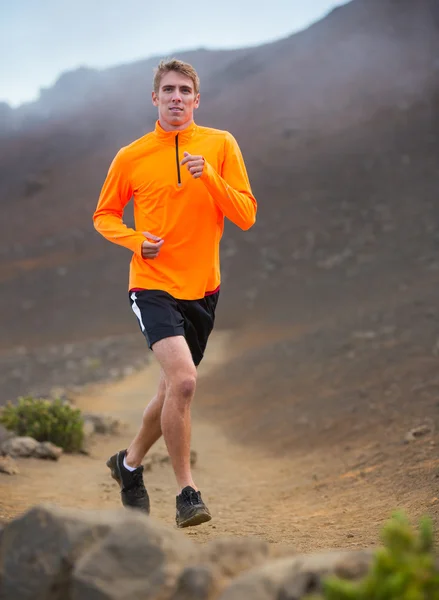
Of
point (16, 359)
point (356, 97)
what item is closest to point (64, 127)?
point (356, 97)

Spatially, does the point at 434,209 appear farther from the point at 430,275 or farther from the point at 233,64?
the point at 233,64

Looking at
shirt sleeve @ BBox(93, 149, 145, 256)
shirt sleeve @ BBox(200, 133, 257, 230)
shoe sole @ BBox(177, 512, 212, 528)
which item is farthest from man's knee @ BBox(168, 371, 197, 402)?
shirt sleeve @ BBox(200, 133, 257, 230)

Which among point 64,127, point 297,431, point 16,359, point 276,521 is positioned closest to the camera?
point 276,521

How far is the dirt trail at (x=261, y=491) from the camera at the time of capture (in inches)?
197

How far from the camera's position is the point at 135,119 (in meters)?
64.9

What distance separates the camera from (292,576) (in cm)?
219

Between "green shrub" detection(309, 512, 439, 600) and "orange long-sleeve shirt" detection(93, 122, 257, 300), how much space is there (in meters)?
2.60

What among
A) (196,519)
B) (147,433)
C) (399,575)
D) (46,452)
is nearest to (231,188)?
(147,433)

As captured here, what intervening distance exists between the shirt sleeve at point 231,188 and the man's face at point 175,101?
0.94ft

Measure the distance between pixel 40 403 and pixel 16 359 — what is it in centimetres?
1504

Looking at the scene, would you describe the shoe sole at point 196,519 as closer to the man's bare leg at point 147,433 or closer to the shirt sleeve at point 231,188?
the man's bare leg at point 147,433

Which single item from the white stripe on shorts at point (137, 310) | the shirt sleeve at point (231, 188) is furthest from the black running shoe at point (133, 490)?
the shirt sleeve at point (231, 188)

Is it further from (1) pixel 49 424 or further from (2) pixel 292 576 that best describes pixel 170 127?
(1) pixel 49 424

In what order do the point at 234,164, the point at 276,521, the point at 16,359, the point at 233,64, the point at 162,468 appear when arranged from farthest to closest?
the point at 233,64 → the point at 16,359 → the point at 162,468 → the point at 276,521 → the point at 234,164
